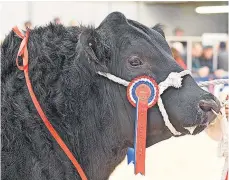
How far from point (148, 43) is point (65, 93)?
0.47m

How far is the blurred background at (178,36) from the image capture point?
17.2ft

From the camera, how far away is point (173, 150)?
635 cm

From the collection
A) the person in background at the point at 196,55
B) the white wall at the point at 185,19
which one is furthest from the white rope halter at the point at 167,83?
the white wall at the point at 185,19

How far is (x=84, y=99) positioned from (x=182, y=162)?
3.76 meters

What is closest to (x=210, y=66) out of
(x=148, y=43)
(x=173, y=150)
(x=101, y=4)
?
(x=101, y=4)

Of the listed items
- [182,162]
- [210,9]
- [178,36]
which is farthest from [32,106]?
[210,9]

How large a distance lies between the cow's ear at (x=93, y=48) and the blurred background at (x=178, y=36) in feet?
0.58

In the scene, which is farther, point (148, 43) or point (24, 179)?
point (148, 43)

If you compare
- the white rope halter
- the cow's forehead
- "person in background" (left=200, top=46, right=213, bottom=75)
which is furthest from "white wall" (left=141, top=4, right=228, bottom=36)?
the white rope halter

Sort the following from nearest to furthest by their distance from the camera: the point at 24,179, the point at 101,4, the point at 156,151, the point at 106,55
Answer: the point at 24,179
the point at 106,55
the point at 156,151
the point at 101,4

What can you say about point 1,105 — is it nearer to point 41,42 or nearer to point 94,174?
point 41,42

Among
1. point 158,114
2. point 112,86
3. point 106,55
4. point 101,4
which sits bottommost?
point 158,114

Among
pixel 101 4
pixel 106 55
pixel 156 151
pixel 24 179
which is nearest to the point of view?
pixel 24 179

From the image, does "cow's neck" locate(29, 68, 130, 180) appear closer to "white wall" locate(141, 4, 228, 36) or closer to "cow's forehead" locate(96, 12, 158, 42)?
"cow's forehead" locate(96, 12, 158, 42)
